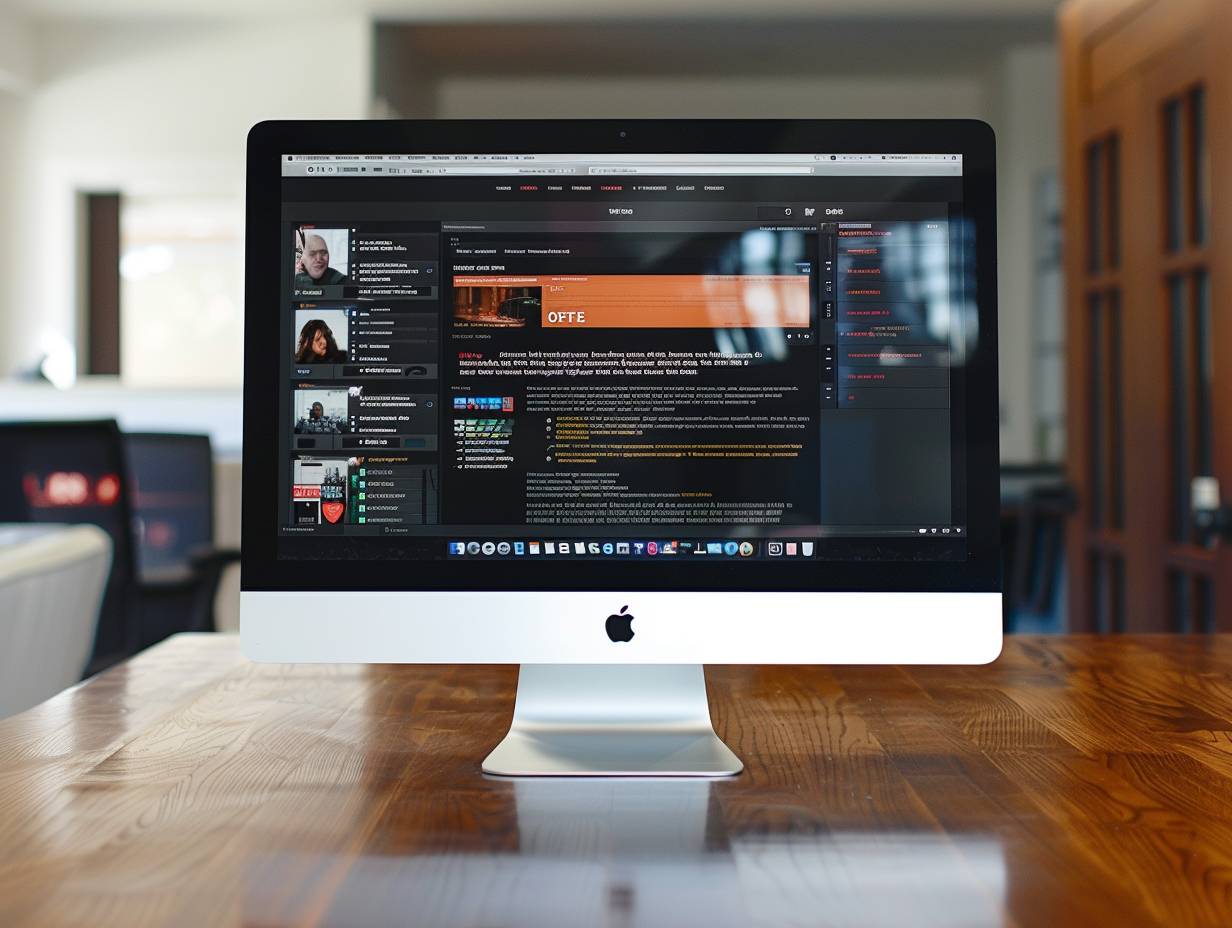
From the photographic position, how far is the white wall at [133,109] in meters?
4.85

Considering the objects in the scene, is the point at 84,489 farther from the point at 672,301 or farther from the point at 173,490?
the point at 672,301

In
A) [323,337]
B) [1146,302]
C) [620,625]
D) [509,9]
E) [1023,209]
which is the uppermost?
[509,9]

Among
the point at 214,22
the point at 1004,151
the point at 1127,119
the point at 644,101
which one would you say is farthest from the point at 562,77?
the point at 1127,119

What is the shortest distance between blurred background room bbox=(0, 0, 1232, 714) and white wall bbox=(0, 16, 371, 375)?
0.03 feet

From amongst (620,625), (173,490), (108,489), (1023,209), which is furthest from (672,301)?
(1023,209)

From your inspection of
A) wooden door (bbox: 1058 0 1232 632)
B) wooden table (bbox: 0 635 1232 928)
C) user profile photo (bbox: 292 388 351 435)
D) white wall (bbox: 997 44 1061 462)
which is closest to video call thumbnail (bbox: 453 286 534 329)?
user profile photo (bbox: 292 388 351 435)

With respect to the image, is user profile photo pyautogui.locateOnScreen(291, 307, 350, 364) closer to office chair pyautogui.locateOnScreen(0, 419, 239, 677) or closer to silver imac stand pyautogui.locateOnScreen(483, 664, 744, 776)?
silver imac stand pyautogui.locateOnScreen(483, 664, 744, 776)

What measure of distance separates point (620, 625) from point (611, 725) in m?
0.11

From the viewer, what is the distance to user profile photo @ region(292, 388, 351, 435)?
84 cm

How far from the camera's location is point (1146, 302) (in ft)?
7.55

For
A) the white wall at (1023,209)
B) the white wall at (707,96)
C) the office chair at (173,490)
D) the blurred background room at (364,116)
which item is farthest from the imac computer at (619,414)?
the white wall at (707,96)

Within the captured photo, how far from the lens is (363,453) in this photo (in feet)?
2.74

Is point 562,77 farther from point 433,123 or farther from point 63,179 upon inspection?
point 433,123

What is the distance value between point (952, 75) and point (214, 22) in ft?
13.0
